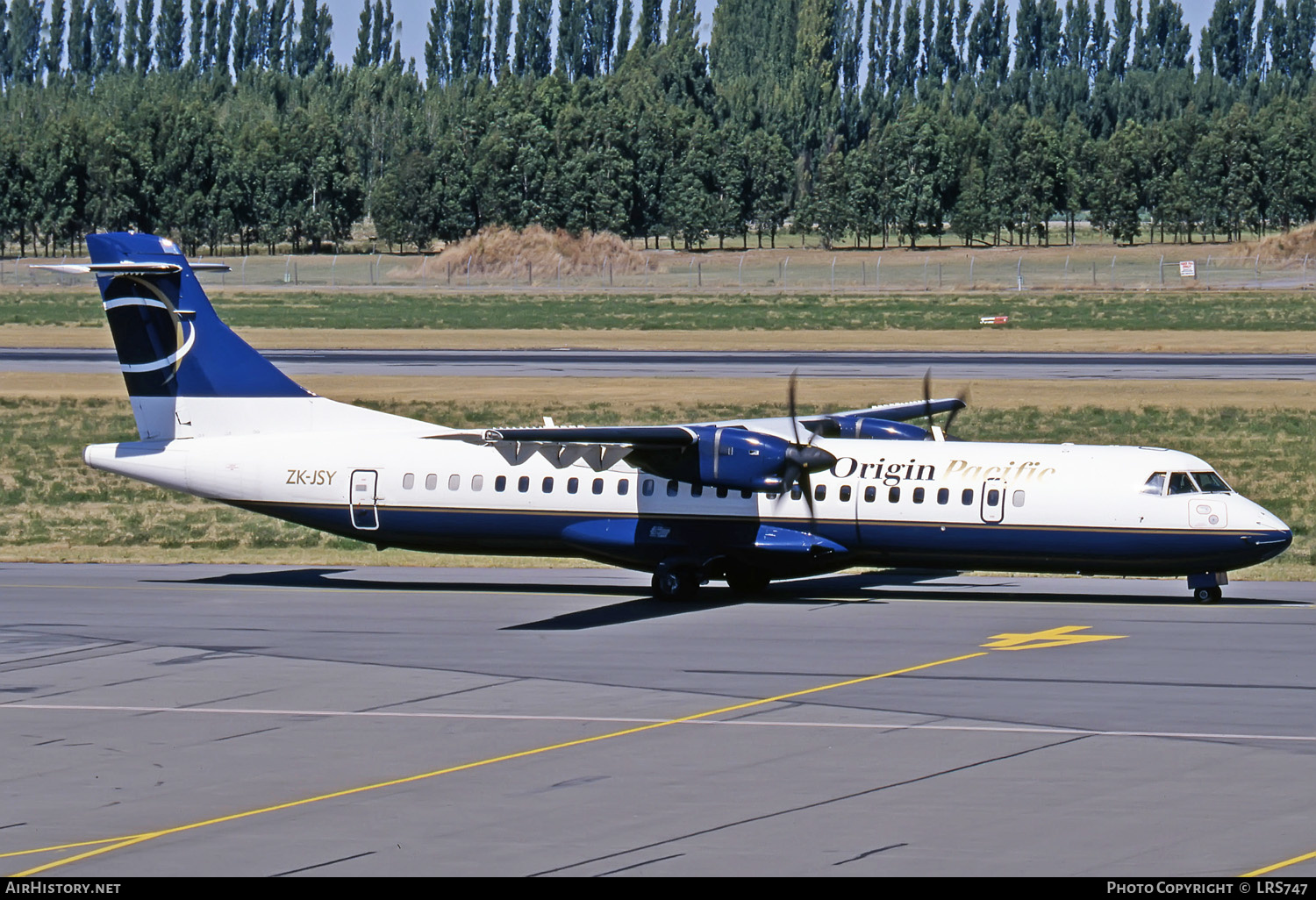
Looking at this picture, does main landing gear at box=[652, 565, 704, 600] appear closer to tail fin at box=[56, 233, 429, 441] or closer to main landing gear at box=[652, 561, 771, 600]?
main landing gear at box=[652, 561, 771, 600]

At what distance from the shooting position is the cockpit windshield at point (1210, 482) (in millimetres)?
27547

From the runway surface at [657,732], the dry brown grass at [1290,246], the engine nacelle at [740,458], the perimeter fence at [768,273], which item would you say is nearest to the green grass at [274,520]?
the runway surface at [657,732]

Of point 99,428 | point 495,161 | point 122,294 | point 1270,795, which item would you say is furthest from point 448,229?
point 1270,795

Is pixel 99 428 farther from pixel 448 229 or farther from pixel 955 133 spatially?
pixel 955 133

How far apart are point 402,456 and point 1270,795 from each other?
61.4 ft

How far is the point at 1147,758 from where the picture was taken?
17.4m

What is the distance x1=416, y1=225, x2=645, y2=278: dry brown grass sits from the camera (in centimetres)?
14338

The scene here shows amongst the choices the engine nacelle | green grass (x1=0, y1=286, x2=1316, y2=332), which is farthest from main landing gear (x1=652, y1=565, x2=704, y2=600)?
green grass (x1=0, y1=286, x2=1316, y2=332)

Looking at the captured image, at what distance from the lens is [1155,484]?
90.1 ft

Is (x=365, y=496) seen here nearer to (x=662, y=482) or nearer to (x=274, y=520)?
(x=662, y=482)

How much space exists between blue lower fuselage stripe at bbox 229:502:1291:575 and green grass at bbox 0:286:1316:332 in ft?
201

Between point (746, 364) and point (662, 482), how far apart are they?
41.8 m

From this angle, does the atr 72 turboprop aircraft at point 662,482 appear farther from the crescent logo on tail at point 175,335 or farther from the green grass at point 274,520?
the green grass at point 274,520

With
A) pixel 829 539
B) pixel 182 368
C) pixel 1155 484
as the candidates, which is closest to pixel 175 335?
pixel 182 368
